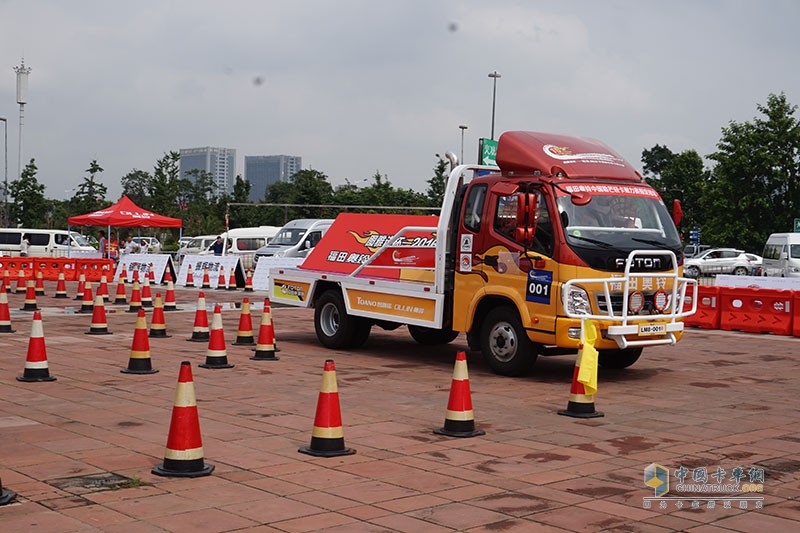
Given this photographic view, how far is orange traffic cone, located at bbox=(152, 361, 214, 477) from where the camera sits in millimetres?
6875

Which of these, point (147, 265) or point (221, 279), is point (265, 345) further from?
point (147, 265)

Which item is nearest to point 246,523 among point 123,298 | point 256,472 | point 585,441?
point 256,472

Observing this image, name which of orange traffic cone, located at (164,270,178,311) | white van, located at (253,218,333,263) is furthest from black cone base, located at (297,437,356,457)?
white van, located at (253,218,333,263)

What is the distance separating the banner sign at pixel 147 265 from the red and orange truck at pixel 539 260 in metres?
20.2

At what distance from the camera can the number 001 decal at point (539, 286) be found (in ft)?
38.6

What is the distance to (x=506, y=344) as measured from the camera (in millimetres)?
12391

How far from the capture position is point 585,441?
8.51m

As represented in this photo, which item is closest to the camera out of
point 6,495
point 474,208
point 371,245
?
point 6,495

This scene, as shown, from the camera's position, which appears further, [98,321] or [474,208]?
[98,321]

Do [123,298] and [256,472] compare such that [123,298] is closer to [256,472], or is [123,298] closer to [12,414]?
[12,414]

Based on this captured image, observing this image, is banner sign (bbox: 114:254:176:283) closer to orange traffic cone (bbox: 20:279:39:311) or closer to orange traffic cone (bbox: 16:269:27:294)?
orange traffic cone (bbox: 16:269:27:294)

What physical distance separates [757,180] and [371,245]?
147ft

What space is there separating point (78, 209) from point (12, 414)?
65673mm

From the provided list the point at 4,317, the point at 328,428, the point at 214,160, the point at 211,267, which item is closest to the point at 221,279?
the point at 211,267
